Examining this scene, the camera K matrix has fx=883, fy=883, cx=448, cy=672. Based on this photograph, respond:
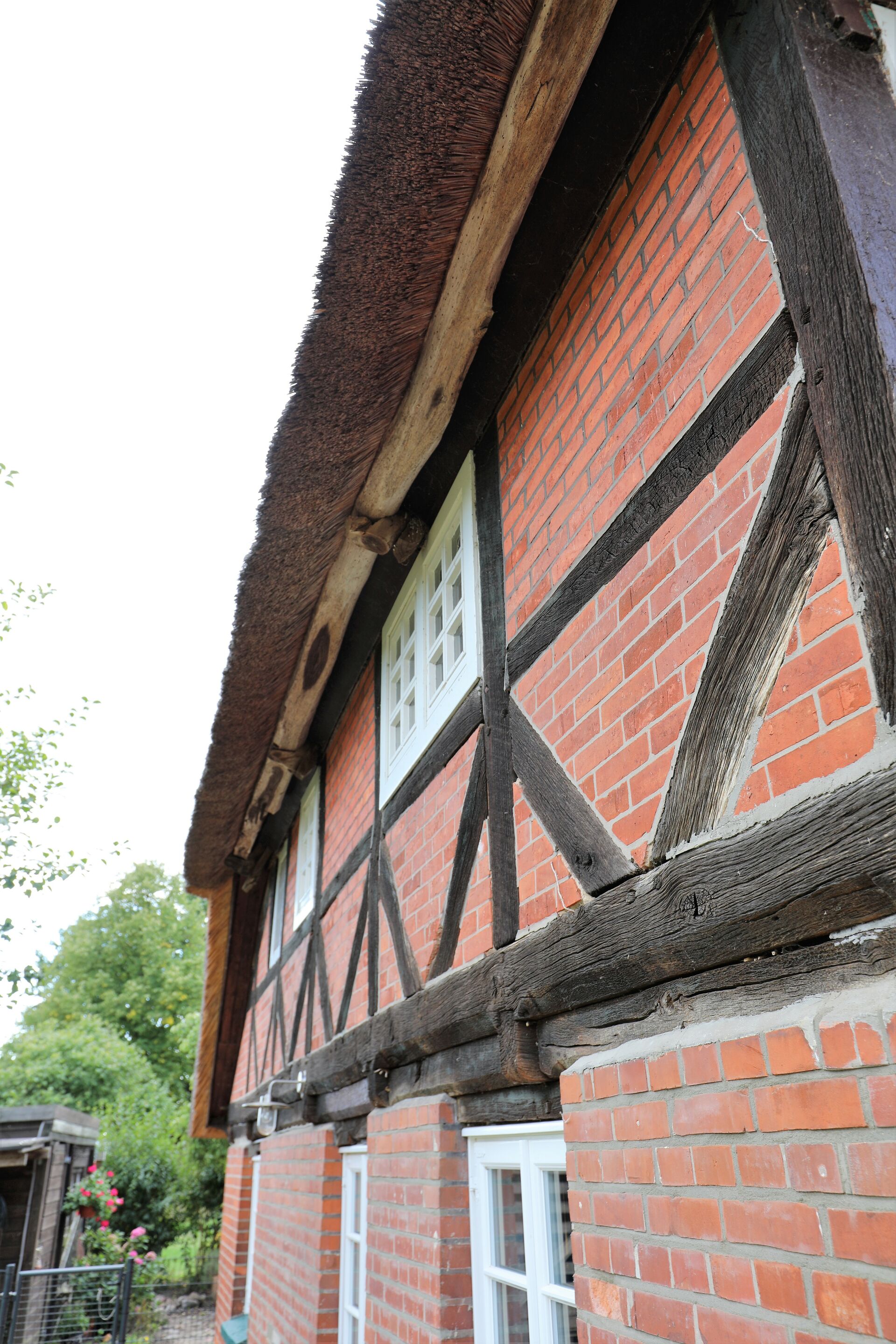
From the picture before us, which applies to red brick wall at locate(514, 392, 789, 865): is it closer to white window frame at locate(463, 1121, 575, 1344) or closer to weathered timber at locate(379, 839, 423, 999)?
white window frame at locate(463, 1121, 575, 1344)

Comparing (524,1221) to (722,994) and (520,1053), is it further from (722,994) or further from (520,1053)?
(722,994)

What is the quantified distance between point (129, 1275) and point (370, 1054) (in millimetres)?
7489

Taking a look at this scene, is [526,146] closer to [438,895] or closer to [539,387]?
[539,387]

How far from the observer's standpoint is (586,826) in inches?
85.7

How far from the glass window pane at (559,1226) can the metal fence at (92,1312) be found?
732cm

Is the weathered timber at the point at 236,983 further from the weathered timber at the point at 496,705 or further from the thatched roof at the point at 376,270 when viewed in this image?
the weathered timber at the point at 496,705

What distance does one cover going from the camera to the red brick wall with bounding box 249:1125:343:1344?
170 inches

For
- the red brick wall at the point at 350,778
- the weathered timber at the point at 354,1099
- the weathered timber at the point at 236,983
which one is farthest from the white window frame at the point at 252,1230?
the red brick wall at the point at 350,778

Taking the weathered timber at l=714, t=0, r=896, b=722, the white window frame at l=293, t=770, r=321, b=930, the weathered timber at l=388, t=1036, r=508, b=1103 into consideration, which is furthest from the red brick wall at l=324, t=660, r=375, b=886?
the weathered timber at l=714, t=0, r=896, b=722

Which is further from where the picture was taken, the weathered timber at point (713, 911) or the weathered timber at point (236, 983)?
the weathered timber at point (236, 983)

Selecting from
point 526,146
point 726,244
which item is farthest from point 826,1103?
point 526,146

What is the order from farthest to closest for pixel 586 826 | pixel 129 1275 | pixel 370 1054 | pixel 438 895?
pixel 129 1275
pixel 370 1054
pixel 438 895
pixel 586 826

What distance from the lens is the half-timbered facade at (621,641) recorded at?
1.43 metres

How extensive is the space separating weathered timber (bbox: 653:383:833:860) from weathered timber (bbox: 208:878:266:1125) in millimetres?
7456
